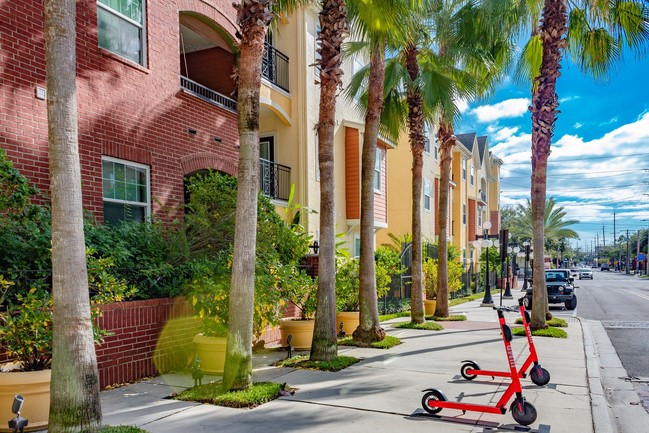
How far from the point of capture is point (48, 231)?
6.93 metres

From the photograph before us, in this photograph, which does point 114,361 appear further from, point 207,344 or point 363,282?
point 363,282

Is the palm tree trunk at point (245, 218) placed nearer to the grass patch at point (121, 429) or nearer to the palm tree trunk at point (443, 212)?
the grass patch at point (121, 429)

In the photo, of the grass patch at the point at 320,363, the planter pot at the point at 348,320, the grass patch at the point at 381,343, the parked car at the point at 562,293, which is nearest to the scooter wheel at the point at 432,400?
the grass patch at the point at 320,363

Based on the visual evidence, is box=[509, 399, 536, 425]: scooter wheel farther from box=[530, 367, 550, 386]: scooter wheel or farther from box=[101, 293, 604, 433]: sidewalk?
box=[530, 367, 550, 386]: scooter wheel

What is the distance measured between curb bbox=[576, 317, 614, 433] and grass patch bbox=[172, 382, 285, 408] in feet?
13.2

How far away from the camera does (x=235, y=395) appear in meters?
6.51

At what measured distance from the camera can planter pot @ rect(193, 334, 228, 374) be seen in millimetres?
8180

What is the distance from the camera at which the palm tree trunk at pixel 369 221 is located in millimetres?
10609

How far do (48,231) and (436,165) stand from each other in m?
27.5

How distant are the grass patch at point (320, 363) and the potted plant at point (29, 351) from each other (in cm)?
369

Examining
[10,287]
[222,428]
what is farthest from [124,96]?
[222,428]

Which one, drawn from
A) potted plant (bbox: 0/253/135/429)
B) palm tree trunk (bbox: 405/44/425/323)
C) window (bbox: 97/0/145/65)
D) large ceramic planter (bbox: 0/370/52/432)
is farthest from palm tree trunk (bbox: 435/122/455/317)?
large ceramic planter (bbox: 0/370/52/432)

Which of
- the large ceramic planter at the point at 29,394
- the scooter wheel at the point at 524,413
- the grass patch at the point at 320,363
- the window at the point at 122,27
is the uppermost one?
the window at the point at 122,27

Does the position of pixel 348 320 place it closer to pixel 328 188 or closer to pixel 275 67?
pixel 328 188
